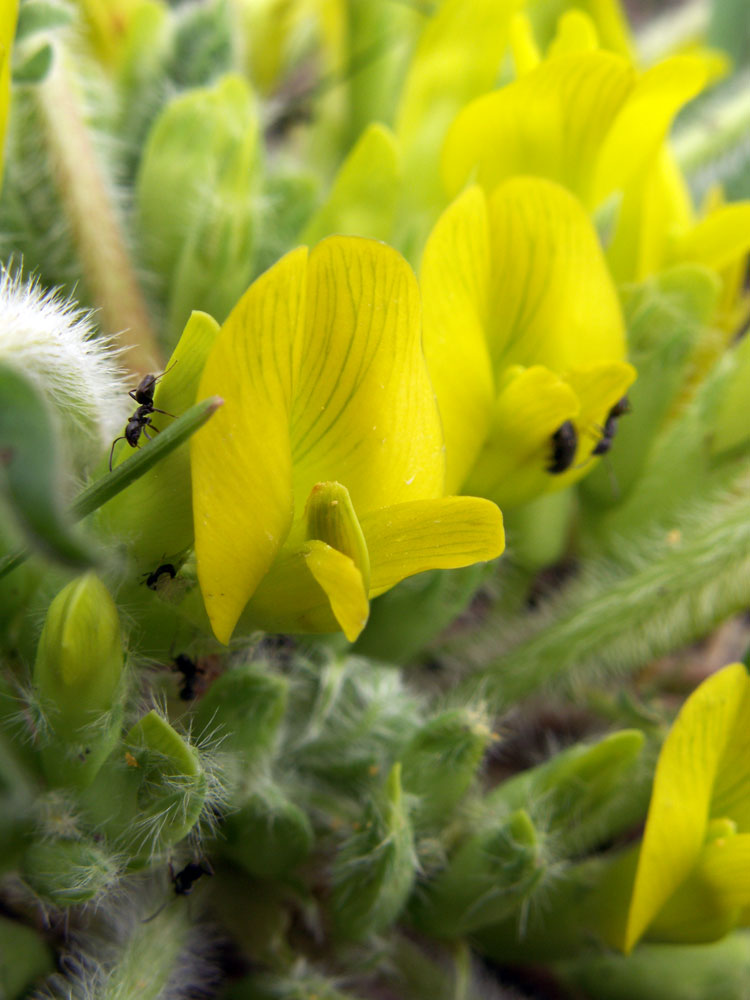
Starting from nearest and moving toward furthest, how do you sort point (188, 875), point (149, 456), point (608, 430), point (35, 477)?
point (35, 477) → point (149, 456) → point (188, 875) → point (608, 430)

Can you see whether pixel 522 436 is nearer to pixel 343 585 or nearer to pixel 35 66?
pixel 343 585

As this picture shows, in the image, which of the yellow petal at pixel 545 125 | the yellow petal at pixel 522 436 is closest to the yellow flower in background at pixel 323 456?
the yellow petal at pixel 522 436

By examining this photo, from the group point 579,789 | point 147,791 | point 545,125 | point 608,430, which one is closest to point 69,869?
point 147,791

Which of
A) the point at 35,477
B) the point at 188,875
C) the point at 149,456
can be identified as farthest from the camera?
the point at 188,875

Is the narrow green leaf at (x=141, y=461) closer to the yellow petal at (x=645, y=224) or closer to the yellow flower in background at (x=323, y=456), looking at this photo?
the yellow flower in background at (x=323, y=456)

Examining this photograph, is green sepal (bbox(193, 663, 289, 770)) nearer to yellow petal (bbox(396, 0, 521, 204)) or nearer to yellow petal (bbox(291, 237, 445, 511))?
yellow petal (bbox(291, 237, 445, 511))

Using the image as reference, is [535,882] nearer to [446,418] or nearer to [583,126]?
Result: [446,418]
